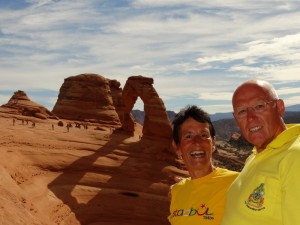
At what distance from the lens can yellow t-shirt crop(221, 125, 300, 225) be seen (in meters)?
1.99

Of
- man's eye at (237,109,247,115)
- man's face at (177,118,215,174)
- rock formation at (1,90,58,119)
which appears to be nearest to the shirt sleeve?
man's eye at (237,109,247,115)

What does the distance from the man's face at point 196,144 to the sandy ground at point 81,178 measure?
9592 millimetres

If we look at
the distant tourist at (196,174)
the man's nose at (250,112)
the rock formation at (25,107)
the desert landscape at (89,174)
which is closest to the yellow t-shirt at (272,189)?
the man's nose at (250,112)

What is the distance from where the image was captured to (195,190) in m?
3.86

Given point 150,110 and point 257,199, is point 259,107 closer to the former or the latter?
point 257,199

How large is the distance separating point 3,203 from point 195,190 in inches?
388

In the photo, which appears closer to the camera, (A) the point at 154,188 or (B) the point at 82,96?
(A) the point at 154,188

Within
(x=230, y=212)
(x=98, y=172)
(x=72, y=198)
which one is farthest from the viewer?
(x=98, y=172)

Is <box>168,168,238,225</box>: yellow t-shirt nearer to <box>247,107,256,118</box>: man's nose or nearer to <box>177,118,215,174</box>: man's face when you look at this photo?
<box>177,118,215,174</box>: man's face

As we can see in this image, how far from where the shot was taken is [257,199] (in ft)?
7.52

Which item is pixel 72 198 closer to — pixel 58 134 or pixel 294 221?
pixel 58 134

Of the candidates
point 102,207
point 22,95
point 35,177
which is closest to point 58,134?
point 35,177

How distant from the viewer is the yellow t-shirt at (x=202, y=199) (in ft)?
11.6

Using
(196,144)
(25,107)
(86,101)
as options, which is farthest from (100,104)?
(196,144)
